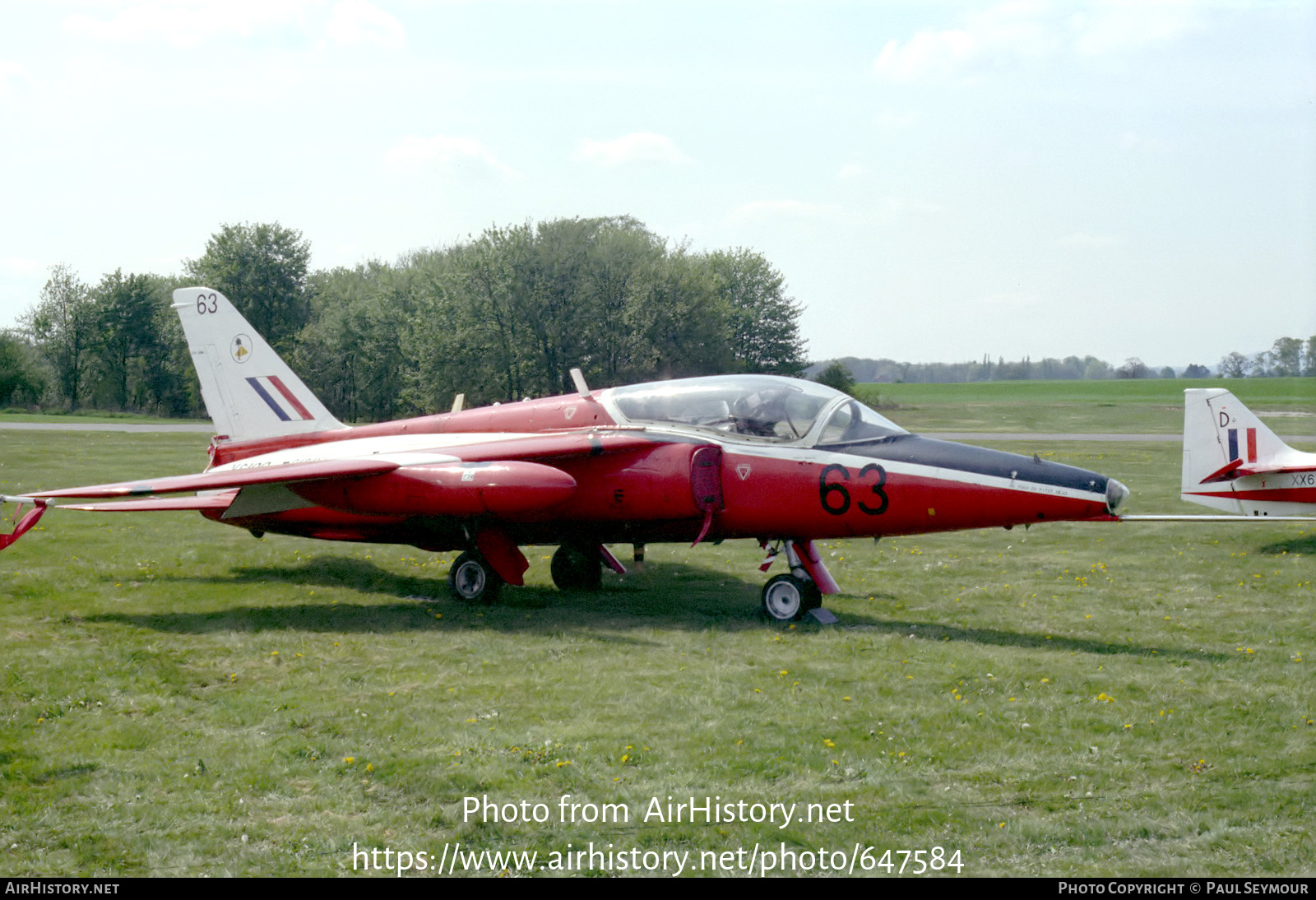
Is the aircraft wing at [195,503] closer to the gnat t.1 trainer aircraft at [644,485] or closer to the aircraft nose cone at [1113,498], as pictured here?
the gnat t.1 trainer aircraft at [644,485]

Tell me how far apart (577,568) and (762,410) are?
3413mm

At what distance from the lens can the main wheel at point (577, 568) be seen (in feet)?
41.9

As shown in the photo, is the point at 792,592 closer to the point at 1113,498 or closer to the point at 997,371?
the point at 1113,498

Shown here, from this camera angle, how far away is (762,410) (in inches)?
428

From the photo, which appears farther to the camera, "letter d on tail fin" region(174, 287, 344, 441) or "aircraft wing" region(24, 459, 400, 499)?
"letter d on tail fin" region(174, 287, 344, 441)

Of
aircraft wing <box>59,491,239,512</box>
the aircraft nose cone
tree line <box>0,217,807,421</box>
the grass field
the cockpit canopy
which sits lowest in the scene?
the grass field

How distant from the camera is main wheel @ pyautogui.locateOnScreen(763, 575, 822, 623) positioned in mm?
10625

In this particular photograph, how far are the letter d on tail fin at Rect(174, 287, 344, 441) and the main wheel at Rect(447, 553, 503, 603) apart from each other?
2979 mm

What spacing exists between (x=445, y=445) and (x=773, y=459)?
3.99 meters

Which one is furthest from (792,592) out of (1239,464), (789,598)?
(1239,464)

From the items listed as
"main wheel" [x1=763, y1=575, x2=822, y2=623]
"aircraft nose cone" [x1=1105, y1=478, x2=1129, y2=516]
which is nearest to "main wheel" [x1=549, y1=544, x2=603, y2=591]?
"main wheel" [x1=763, y1=575, x2=822, y2=623]

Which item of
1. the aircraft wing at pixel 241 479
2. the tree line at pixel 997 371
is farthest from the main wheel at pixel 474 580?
the tree line at pixel 997 371

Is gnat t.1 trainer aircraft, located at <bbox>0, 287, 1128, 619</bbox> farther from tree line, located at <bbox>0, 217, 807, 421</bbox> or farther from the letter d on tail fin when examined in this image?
tree line, located at <bbox>0, 217, 807, 421</bbox>
